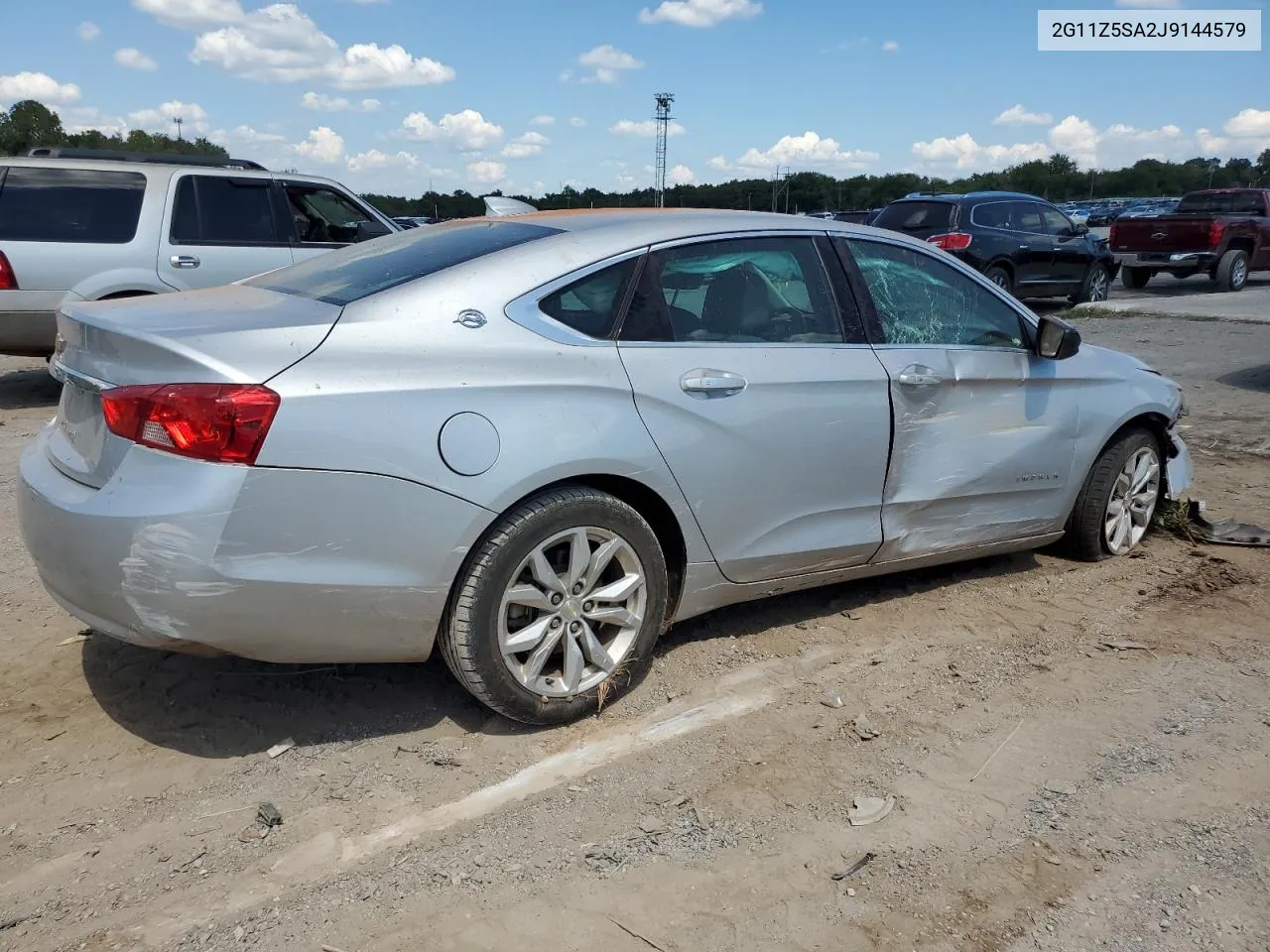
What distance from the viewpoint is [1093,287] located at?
17484 mm

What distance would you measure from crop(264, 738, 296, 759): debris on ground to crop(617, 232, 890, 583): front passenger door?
146 centimetres

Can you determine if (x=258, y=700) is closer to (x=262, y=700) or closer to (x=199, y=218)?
(x=262, y=700)

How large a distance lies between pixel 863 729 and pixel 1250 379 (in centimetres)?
825

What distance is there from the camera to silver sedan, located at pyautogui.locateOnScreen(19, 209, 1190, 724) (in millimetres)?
2846

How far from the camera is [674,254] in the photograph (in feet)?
12.0

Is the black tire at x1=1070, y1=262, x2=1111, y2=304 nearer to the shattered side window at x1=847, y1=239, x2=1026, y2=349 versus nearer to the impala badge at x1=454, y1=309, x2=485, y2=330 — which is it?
the shattered side window at x1=847, y1=239, x2=1026, y2=349

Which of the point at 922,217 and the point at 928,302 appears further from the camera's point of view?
the point at 922,217

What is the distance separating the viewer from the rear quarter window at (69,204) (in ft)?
26.3

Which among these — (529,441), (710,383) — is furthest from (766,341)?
(529,441)

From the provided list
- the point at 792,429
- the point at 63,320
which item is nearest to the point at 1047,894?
the point at 792,429

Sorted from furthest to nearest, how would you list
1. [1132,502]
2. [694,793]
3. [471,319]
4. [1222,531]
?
[1222,531]
[1132,502]
[471,319]
[694,793]

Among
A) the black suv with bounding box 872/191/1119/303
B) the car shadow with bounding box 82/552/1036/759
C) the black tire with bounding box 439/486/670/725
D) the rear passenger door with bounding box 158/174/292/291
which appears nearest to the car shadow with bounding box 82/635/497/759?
the car shadow with bounding box 82/552/1036/759

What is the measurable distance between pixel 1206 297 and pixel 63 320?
1877 centimetres

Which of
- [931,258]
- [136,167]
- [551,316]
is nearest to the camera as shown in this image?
[551,316]
